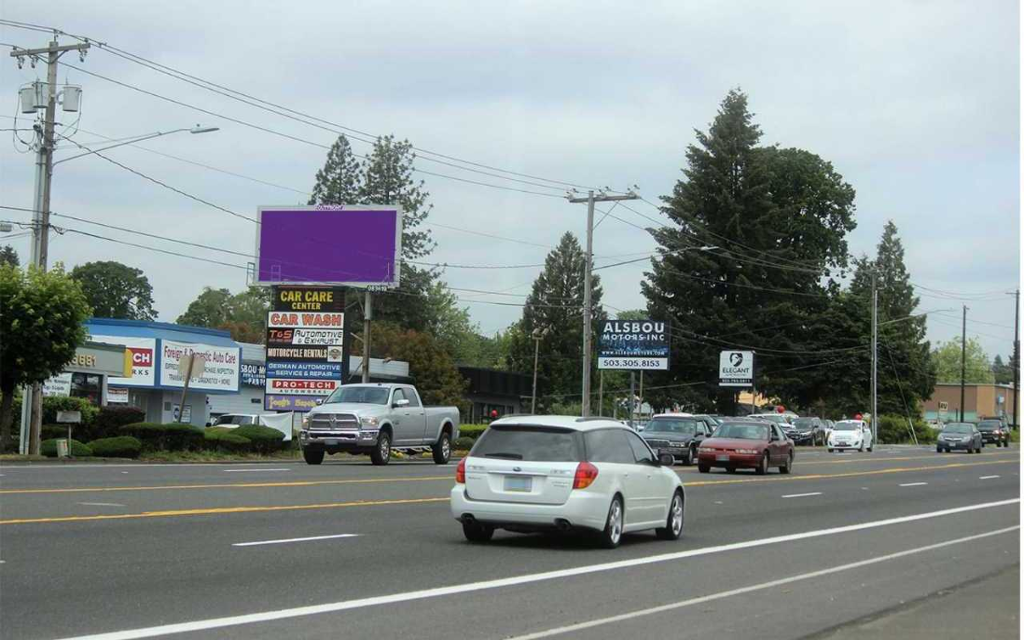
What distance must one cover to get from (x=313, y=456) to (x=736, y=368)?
4995 centimetres

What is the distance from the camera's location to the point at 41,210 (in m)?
34.0

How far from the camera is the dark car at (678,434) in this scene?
41625mm

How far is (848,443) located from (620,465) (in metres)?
56.0

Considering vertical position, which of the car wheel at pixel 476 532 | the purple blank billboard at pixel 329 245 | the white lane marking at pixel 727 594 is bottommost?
the white lane marking at pixel 727 594

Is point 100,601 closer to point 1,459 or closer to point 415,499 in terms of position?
point 415,499

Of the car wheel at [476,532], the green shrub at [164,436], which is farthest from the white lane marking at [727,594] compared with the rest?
the green shrub at [164,436]

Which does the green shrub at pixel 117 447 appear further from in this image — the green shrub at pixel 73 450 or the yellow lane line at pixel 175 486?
the yellow lane line at pixel 175 486

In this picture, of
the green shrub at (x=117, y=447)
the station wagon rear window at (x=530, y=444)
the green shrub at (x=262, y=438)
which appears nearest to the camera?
the station wagon rear window at (x=530, y=444)

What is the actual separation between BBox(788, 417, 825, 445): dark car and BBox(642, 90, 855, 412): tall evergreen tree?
5763 millimetres

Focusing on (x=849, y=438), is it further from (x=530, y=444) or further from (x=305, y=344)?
(x=530, y=444)

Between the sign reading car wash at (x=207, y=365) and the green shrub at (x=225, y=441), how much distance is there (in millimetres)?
20217

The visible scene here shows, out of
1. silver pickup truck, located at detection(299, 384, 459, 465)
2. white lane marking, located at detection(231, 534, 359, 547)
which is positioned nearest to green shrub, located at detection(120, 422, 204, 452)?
silver pickup truck, located at detection(299, 384, 459, 465)

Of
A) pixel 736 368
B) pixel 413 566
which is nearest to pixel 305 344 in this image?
pixel 413 566

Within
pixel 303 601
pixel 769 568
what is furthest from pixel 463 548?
pixel 303 601
